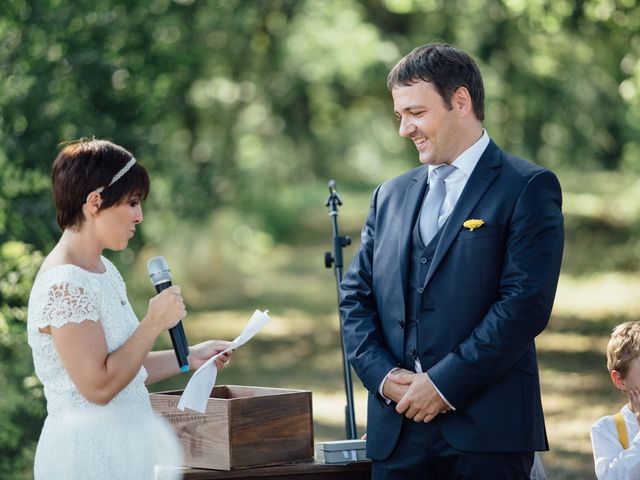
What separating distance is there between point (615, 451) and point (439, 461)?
669mm

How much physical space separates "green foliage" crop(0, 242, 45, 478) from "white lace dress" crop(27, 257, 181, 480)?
345 cm

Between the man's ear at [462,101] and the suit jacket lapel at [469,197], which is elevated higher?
the man's ear at [462,101]

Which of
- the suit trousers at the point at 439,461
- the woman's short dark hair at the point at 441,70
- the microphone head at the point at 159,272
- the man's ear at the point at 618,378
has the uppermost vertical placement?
the woman's short dark hair at the point at 441,70

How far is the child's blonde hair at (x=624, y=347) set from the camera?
4164mm

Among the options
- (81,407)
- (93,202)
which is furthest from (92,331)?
(93,202)

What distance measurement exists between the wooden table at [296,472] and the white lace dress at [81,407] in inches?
14.7

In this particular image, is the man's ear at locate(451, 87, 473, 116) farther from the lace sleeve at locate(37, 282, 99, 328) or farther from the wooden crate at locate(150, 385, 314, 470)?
the lace sleeve at locate(37, 282, 99, 328)

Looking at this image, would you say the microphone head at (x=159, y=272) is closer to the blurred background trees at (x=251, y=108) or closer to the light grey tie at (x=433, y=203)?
the light grey tie at (x=433, y=203)

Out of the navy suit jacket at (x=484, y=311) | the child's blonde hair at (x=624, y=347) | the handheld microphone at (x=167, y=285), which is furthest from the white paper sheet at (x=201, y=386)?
the child's blonde hair at (x=624, y=347)

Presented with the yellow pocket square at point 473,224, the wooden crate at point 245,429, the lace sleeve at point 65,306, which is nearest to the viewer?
the lace sleeve at point 65,306

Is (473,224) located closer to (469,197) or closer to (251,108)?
(469,197)

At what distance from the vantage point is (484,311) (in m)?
3.96

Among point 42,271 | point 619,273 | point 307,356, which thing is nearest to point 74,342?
point 42,271

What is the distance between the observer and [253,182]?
61.3 feet
